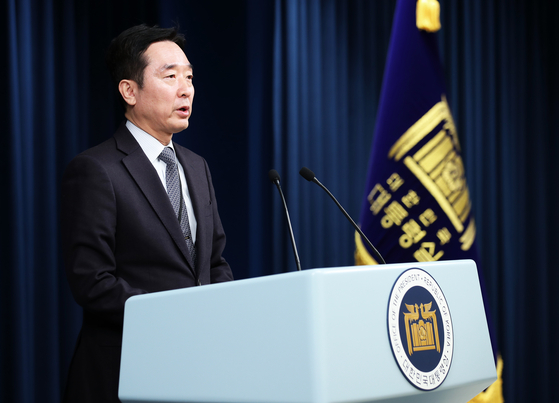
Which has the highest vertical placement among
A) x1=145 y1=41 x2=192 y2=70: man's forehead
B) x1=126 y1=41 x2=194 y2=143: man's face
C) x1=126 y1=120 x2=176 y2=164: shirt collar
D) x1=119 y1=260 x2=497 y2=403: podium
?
x1=145 y1=41 x2=192 y2=70: man's forehead

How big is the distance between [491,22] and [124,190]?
286cm

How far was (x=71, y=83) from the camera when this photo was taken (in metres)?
2.27

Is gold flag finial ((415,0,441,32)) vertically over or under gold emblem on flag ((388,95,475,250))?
over

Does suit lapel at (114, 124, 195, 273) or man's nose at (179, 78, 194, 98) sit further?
man's nose at (179, 78, 194, 98)

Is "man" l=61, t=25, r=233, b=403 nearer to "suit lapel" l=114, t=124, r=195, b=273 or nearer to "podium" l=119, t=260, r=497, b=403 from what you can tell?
"suit lapel" l=114, t=124, r=195, b=273

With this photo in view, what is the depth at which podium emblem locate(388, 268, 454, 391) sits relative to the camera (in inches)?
34.1

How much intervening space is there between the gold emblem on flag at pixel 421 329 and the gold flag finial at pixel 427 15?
5.74ft

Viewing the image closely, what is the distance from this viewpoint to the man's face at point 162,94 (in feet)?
4.73

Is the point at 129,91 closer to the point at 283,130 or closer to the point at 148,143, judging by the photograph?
the point at 148,143

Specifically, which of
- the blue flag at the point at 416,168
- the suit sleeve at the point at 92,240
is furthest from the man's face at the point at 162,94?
the blue flag at the point at 416,168

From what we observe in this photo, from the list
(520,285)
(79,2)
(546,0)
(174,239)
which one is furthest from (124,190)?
(546,0)

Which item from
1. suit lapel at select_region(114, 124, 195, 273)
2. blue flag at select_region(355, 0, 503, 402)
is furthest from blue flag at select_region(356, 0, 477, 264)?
suit lapel at select_region(114, 124, 195, 273)

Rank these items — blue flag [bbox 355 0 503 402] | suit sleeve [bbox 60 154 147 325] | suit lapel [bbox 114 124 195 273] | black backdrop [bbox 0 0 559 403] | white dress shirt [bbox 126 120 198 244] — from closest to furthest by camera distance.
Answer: suit sleeve [bbox 60 154 147 325]
suit lapel [bbox 114 124 195 273]
white dress shirt [bbox 126 120 198 244]
black backdrop [bbox 0 0 559 403]
blue flag [bbox 355 0 503 402]

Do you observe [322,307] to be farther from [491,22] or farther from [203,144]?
[491,22]
